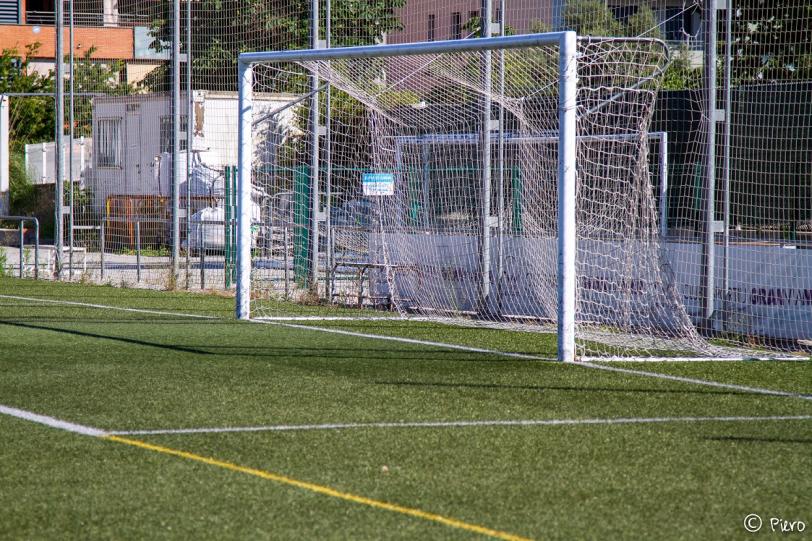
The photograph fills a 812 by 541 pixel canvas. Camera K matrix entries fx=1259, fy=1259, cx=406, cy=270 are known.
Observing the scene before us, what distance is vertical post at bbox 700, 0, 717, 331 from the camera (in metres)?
12.5

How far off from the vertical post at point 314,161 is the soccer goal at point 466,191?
34mm

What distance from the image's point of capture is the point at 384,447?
6414 mm

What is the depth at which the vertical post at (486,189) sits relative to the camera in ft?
47.3

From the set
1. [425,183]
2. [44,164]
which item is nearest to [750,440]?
[425,183]

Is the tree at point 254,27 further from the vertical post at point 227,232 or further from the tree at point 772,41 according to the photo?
the tree at point 772,41

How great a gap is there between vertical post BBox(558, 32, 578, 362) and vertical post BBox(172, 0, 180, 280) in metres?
9.34

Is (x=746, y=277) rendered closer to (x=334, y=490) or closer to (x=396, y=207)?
(x=396, y=207)

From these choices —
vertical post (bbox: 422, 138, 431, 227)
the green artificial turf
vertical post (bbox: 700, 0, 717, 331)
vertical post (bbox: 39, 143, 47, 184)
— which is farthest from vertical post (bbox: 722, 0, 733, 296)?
vertical post (bbox: 39, 143, 47, 184)

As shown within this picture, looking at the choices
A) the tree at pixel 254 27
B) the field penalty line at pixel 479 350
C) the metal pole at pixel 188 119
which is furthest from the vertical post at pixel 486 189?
the metal pole at pixel 188 119

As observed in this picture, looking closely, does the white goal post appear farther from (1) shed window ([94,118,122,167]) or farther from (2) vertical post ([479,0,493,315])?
(1) shed window ([94,118,122,167])

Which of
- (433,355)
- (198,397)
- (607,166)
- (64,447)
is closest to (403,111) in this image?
(607,166)

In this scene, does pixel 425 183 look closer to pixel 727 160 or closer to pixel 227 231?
pixel 227 231

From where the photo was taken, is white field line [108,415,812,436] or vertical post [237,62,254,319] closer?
white field line [108,415,812,436]

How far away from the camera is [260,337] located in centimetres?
1190
